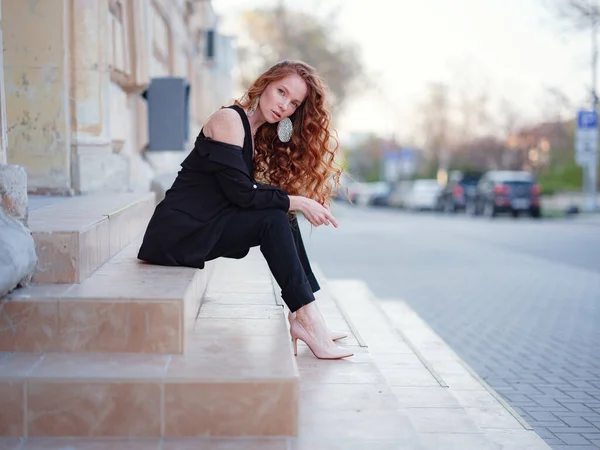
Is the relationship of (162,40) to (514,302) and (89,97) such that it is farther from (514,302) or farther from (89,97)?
(514,302)

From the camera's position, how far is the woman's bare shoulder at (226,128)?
3.89 metres

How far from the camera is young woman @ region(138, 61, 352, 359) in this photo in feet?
12.4

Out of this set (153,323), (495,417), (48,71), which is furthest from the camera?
(48,71)

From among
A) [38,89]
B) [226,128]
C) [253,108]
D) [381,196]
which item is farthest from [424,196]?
[226,128]

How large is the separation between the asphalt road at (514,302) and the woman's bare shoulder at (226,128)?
85cm

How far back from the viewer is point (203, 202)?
3.91 m

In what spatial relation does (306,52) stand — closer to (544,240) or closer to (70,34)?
(544,240)

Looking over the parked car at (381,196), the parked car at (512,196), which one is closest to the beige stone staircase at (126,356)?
the parked car at (512,196)

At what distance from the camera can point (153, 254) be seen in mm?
3977

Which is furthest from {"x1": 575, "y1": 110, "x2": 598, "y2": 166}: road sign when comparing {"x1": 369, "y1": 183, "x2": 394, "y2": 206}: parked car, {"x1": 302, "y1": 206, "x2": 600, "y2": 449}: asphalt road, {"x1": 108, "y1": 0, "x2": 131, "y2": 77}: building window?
{"x1": 369, "y1": 183, "x2": 394, "y2": 206}: parked car

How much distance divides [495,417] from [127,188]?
4366 mm

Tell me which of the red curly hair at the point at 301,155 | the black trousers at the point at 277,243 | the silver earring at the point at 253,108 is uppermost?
the silver earring at the point at 253,108

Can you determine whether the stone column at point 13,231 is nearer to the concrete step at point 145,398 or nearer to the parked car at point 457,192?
the concrete step at point 145,398

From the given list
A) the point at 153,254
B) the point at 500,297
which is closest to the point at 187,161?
the point at 153,254
